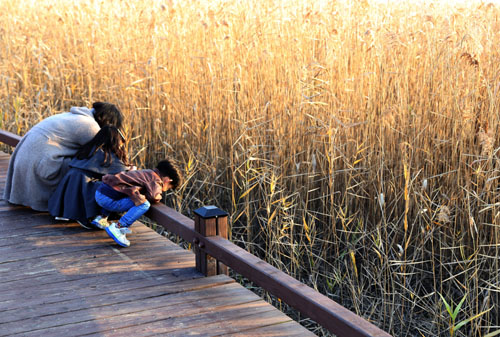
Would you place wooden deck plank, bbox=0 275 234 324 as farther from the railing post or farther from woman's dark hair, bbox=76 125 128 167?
woman's dark hair, bbox=76 125 128 167

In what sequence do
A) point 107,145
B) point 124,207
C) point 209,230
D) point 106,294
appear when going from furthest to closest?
point 107,145
point 124,207
point 209,230
point 106,294

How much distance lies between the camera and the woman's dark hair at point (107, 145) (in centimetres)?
354

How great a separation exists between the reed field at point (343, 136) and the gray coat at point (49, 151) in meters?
0.59

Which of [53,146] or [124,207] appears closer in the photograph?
[124,207]

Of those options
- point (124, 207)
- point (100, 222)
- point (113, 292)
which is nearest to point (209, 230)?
point (113, 292)

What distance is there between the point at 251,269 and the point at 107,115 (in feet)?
5.21

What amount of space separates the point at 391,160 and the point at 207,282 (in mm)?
1307

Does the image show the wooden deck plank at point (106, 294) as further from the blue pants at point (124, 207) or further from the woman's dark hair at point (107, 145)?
the woman's dark hair at point (107, 145)

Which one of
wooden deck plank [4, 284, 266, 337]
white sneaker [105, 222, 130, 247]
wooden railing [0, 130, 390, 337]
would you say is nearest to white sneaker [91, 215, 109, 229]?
white sneaker [105, 222, 130, 247]

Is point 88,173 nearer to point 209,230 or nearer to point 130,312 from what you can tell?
point 209,230

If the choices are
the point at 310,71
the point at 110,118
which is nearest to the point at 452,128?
the point at 310,71

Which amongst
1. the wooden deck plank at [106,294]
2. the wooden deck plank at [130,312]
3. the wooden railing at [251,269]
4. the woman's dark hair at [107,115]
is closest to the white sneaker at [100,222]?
the wooden railing at [251,269]

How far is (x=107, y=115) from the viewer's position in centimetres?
373

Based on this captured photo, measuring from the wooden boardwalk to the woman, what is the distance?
0.98 feet
